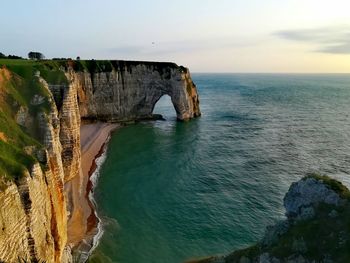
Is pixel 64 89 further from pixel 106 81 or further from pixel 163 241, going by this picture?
pixel 106 81

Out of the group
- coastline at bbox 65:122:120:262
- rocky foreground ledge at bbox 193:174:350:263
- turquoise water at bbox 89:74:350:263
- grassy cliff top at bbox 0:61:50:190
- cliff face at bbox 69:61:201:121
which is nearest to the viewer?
rocky foreground ledge at bbox 193:174:350:263

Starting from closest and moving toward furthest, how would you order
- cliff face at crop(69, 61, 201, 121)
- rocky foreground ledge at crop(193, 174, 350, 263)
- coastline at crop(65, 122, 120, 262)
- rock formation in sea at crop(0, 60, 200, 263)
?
rocky foreground ledge at crop(193, 174, 350, 263) < rock formation in sea at crop(0, 60, 200, 263) < coastline at crop(65, 122, 120, 262) < cliff face at crop(69, 61, 201, 121)

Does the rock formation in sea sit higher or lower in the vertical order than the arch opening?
higher

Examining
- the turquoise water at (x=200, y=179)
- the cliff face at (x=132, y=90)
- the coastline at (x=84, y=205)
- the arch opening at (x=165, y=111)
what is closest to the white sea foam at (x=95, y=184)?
the coastline at (x=84, y=205)

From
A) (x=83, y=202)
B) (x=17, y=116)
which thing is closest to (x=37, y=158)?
(x=17, y=116)

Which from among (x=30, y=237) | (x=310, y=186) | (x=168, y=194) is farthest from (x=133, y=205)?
(x=310, y=186)

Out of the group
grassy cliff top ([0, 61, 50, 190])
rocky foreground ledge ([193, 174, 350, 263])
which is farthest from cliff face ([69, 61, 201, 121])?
rocky foreground ledge ([193, 174, 350, 263])

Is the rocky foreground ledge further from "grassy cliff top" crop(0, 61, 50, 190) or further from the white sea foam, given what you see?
the white sea foam
